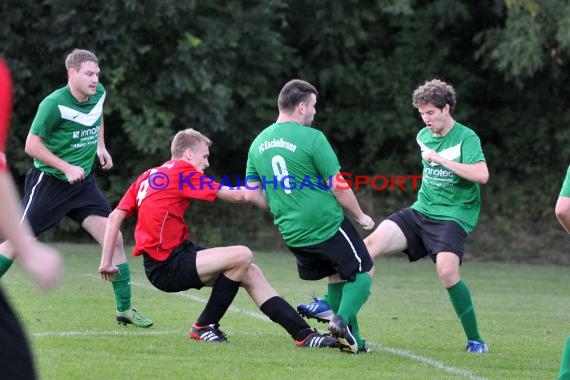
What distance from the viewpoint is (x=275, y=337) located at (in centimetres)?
810

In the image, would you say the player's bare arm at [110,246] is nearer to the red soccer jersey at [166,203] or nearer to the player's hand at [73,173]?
the red soccer jersey at [166,203]

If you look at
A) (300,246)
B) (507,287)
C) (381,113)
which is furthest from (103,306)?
(381,113)

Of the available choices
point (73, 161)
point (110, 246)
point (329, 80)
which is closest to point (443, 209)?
point (110, 246)

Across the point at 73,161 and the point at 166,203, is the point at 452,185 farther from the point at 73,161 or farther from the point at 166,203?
the point at 73,161

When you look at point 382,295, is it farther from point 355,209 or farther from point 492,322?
point 355,209

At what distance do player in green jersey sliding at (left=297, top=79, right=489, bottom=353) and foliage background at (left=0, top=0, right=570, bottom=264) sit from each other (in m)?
11.7

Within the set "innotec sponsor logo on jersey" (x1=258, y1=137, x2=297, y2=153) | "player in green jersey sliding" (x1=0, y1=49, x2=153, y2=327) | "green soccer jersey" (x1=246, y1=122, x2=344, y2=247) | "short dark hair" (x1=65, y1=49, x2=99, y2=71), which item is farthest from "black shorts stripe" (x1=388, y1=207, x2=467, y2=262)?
"short dark hair" (x1=65, y1=49, x2=99, y2=71)

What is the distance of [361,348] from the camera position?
746cm

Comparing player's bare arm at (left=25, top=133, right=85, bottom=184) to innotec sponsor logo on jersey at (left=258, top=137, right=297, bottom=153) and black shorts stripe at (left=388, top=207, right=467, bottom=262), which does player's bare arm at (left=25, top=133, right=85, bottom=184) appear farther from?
black shorts stripe at (left=388, top=207, right=467, bottom=262)

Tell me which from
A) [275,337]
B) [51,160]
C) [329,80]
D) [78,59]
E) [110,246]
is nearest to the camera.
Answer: [110,246]

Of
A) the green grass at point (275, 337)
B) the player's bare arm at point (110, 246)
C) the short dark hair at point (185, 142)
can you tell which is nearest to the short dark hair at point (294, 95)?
the short dark hair at point (185, 142)

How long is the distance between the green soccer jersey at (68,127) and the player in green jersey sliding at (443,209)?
90.1 inches

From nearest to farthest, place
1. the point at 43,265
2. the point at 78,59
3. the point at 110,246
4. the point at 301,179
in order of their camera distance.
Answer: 1. the point at 43,265
2. the point at 301,179
3. the point at 110,246
4. the point at 78,59

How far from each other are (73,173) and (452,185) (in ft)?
9.40
